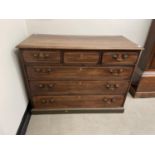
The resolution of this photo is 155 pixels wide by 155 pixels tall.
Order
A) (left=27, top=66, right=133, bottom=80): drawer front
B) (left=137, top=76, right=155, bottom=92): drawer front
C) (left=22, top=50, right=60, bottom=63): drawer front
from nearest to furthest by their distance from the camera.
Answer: (left=22, top=50, right=60, bottom=63): drawer front → (left=27, top=66, right=133, bottom=80): drawer front → (left=137, top=76, right=155, bottom=92): drawer front

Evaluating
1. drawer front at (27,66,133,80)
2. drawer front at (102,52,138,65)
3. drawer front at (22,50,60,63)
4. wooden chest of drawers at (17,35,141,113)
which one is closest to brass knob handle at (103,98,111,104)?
wooden chest of drawers at (17,35,141,113)

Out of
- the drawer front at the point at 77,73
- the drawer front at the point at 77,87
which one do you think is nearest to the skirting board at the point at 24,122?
the drawer front at the point at 77,87

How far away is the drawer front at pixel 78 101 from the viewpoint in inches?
61.9

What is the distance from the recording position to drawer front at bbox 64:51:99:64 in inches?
50.8

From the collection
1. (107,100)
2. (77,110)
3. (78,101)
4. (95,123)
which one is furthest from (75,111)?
(107,100)

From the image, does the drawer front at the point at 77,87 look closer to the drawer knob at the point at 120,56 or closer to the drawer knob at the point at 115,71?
the drawer knob at the point at 115,71

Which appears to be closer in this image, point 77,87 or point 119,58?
point 119,58

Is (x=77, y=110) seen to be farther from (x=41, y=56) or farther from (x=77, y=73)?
(x=41, y=56)

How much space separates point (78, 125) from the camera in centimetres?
155

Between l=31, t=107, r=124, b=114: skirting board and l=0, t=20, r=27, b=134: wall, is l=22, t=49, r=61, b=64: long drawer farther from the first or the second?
l=31, t=107, r=124, b=114: skirting board

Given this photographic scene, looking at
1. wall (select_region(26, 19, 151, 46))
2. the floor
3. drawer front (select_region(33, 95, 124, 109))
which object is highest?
wall (select_region(26, 19, 151, 46))

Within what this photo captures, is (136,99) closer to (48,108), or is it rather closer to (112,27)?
(112,27)

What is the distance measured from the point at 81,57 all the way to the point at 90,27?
637 millimetres

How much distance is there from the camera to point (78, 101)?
1.61 meters
